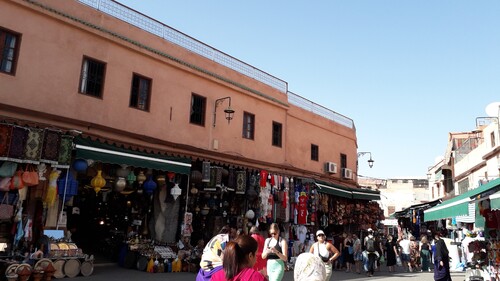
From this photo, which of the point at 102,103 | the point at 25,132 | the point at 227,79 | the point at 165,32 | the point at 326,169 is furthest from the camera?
the point at 326,169

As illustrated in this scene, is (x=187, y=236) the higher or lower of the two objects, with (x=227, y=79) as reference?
lower

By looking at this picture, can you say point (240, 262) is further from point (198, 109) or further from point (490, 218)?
point (198, 109)

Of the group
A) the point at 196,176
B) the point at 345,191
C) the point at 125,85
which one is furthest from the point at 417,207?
the point at 125,85

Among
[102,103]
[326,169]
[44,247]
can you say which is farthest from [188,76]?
[326,169]

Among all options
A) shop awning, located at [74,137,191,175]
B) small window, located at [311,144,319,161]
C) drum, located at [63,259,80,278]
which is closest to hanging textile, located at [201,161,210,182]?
shop awning, located at [74,137,191,175]

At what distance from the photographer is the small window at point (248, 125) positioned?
16.3 meters

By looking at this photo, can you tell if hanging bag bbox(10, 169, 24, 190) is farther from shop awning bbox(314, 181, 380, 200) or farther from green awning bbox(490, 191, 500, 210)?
shop awning bbox(314, 181, 380, 200)

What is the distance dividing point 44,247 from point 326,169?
46.7ft

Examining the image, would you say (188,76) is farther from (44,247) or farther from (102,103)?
(44,247)

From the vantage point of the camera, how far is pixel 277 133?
1808 cm

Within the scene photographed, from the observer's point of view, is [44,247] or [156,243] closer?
[44,247]

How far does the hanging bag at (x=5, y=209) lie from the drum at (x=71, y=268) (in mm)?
1718

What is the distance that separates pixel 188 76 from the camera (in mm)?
14297

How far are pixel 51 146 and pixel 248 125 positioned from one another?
852 cm
